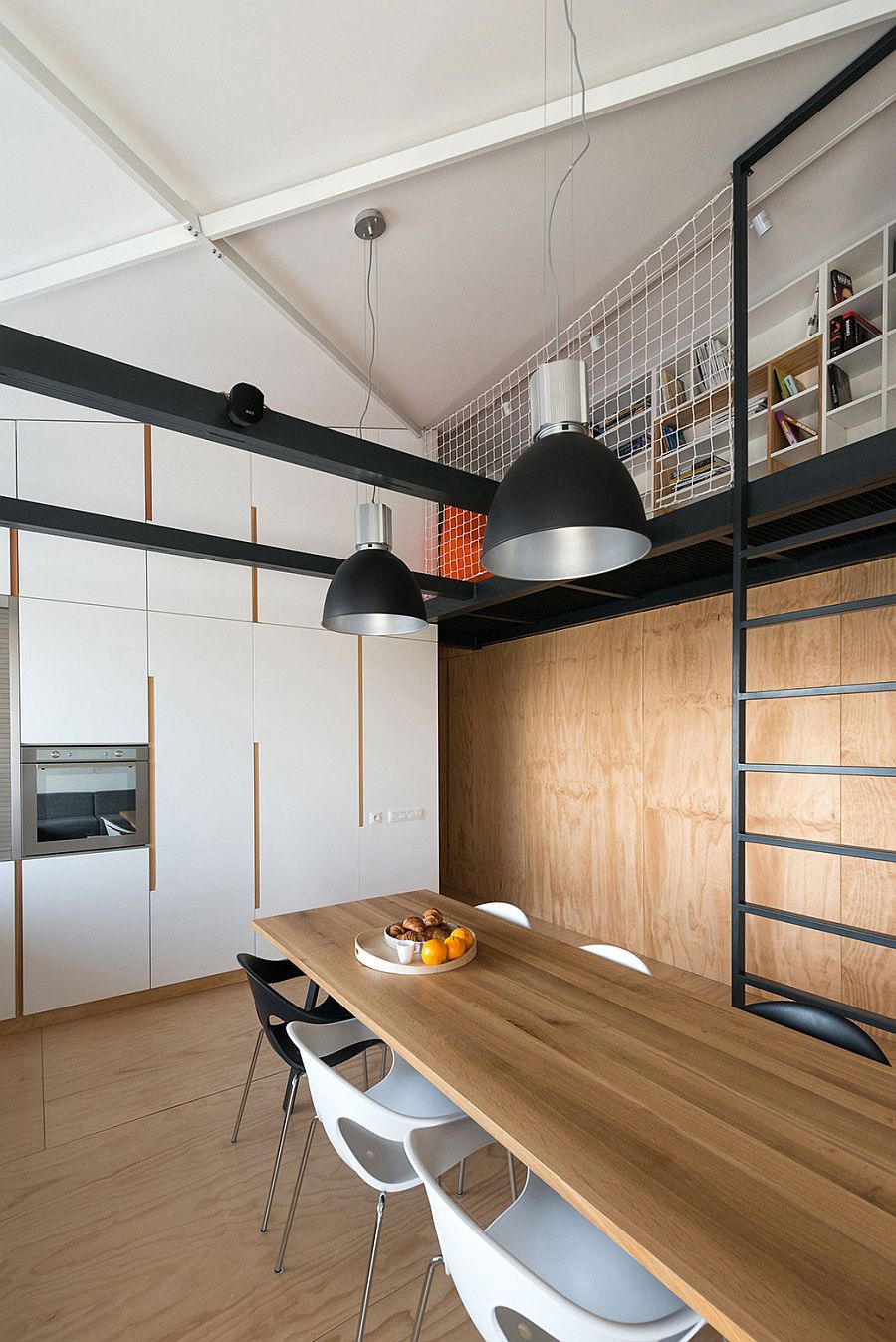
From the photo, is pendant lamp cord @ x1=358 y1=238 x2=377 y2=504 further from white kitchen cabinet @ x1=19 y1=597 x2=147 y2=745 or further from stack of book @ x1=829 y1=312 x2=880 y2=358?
stack of book @ x1=829 y1=312 x2=880 y2=358

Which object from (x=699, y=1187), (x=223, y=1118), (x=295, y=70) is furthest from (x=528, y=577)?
(x=223, y=1118)

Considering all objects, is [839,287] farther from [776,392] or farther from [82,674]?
[82,674]

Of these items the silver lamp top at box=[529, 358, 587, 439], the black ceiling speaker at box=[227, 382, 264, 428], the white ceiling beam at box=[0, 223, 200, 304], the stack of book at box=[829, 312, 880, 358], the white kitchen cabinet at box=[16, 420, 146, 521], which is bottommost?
the silver lamp top at box=[529, 358, 587, 439]

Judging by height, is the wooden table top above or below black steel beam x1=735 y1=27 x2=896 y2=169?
below

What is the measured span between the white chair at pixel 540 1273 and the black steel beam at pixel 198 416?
187cm

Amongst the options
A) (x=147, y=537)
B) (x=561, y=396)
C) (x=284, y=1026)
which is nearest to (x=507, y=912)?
(x=284, y=1026)

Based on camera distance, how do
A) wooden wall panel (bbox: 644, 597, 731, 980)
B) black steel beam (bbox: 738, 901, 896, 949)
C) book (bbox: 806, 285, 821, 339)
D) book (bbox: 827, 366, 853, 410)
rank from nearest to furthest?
1. black steel beam (bbox: 738, 901, 896, 949)
2. book (bbox: 827, 366, 853, 410)
3. book (bbox: 806, 285, 821, 339)
4. wooden wall panel (bbox: 644, 597, 731, 980)

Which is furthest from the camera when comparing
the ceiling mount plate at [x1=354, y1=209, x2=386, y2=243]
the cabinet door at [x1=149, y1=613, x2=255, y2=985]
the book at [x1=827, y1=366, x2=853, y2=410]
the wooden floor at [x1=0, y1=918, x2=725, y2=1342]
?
the cabinet door at [x1=149, y1=613, x2=255, y2=985]

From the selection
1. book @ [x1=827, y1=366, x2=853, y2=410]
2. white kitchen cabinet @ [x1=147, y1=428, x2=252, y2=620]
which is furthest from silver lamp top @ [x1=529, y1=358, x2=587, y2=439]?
white kitchen cabinet @ [x1=147, y1=428, x2=252, y2=620]

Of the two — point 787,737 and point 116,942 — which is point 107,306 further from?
point 787,737

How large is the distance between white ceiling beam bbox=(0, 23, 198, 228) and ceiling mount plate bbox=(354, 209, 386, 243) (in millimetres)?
592

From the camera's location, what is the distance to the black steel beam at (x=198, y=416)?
1727mm

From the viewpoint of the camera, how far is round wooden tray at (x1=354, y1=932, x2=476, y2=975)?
203 centimetres

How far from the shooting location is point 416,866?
15.5 ft
